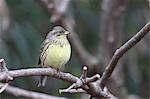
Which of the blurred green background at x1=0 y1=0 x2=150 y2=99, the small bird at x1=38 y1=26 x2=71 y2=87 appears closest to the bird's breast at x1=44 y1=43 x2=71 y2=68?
the small bird at x1=38 y1=26 x2=71 y2=87

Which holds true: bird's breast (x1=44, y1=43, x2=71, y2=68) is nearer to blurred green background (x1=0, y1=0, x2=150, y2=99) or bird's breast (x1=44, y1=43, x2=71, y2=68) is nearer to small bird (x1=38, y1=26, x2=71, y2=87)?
small bird (x1=38, y1=26, x2=71, y2=87)

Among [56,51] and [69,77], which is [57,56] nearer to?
[56,51]

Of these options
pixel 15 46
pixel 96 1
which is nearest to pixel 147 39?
pixel 96 1

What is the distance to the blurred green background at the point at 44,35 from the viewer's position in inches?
205

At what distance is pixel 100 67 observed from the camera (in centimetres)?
469

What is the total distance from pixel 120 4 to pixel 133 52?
1.43 meters

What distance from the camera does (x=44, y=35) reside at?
592 cm

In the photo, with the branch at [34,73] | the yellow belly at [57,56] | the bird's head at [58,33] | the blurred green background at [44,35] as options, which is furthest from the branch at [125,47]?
the blurred green background at [44,35]

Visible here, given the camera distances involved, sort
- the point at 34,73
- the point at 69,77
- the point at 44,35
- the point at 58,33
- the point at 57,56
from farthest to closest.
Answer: the point at 44,35
the point at 58,33
the point at 57,56
the point at 69,77
the point at 34,73

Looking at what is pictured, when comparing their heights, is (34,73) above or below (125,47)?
below

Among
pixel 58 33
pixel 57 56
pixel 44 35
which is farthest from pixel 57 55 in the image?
pixel 44 35

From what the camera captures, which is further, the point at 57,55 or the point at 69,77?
the point at 57,55

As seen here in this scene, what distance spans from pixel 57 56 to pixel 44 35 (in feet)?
8.53

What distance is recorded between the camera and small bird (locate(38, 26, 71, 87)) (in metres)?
3.33
